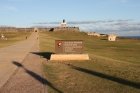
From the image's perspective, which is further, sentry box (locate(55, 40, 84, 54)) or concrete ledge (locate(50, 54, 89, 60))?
sentry box (locate(55, 40, 84, 54))

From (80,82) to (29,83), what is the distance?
1844mm

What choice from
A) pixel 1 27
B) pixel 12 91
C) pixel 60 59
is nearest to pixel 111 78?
pixel 12 91

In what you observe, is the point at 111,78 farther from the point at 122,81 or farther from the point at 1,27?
the point at 1,27

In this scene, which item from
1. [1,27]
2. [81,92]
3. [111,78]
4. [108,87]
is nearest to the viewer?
[81,92]

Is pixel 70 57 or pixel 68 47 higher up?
pixel 68 47

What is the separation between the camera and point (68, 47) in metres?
16.0

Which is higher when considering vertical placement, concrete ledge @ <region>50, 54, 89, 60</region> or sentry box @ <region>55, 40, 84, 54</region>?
sentry box @ <region>55, 40, 84, 54</region>

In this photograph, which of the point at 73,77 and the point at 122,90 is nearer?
the point at 122,90

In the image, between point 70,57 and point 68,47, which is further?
point 68,47

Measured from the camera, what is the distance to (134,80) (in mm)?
9258

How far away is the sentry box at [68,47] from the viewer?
52.4 ft

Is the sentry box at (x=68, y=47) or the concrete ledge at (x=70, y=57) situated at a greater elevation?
the sentry box at (x=68, y=47)

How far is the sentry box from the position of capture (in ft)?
52.4

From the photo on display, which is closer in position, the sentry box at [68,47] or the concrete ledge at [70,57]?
the concrete ledge at [70,57]
